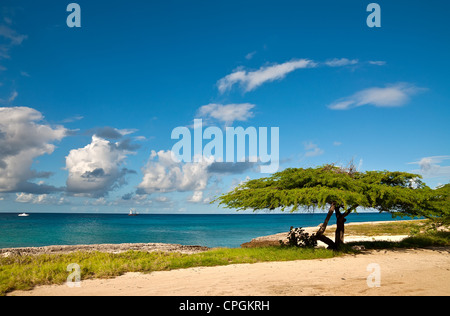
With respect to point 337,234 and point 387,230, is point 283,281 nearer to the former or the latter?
point 337,234

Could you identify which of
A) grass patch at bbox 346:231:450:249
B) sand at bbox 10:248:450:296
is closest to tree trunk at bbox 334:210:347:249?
grass patch at bbox 346:231:450:249

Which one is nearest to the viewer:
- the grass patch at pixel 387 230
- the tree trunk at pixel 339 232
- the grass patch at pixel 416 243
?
the tree trunk at pixel 339 232

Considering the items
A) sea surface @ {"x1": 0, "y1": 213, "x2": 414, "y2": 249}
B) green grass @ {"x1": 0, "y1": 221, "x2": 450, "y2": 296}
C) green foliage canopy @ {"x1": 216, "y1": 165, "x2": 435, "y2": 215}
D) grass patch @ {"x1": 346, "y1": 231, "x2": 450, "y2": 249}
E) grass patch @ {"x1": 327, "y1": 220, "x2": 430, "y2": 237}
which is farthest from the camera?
sea surface @ {"x1": 0, "y1": 213, "x2": 414, "y2": 249}

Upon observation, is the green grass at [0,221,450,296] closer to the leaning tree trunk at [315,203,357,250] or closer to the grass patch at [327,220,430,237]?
the leaning tree trunk at [315,203,357,250]

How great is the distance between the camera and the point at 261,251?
18.3 metres

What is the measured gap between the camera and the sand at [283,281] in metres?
9.62

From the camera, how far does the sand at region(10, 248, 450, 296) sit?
9617 mm

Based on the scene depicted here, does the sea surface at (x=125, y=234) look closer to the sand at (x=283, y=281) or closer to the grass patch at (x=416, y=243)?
the grass patch at (x=416, y=243)

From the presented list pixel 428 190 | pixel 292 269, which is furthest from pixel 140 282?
pixel 428 190

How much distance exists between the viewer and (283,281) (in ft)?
36.8

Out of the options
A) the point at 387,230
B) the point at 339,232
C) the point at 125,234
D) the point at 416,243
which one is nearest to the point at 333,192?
the point at 339,232

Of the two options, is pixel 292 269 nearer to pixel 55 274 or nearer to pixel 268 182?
pixel 268 182

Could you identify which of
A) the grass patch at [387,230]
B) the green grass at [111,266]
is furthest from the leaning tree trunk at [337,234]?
the grass patch at [387,230]

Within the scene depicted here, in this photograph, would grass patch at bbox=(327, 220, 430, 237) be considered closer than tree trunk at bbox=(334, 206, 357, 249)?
No
